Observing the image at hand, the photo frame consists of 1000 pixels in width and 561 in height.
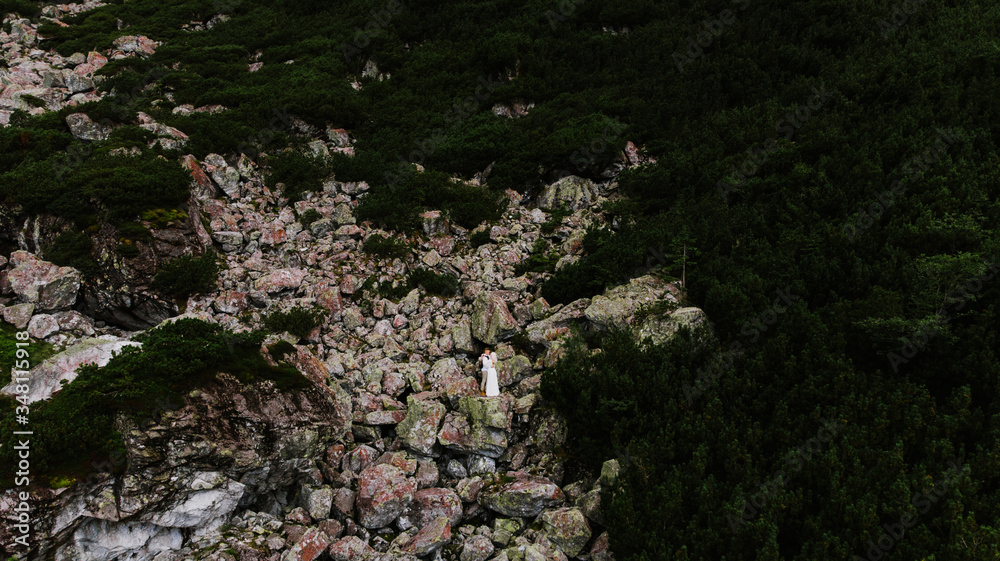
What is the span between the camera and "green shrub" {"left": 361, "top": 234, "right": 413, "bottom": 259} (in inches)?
603

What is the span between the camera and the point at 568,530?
26.6ft

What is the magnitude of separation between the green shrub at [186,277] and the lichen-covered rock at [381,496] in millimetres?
7484

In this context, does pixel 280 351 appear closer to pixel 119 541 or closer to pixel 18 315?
pixel 119 541

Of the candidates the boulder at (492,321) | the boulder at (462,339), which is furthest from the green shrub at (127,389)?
the boulder at (492,321)

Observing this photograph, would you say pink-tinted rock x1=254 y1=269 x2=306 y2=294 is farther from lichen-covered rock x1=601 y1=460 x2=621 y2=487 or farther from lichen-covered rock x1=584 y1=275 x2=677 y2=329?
lichen-covered rock x1=601 y1=460 x2=621 y2=487

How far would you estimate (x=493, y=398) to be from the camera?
1033cm

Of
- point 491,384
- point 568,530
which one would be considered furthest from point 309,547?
point 491,384

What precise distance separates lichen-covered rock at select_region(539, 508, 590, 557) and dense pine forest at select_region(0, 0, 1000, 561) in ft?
1.79

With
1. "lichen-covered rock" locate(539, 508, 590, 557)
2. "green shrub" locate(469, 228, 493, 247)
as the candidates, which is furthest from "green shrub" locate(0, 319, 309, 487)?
"green shrub" locate(469, 228, 493, 247)

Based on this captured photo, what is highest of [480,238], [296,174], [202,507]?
[296,174]

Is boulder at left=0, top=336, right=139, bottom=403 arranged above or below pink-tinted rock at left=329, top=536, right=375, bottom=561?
above

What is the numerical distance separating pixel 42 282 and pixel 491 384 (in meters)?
10.8

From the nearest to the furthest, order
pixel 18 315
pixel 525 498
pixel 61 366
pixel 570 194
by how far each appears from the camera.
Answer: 1. pixel 61 366
2. pixel 525 498
3. pixel 18 315
4. pixel 570 194

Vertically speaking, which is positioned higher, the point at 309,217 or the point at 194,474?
the point at 309,217
